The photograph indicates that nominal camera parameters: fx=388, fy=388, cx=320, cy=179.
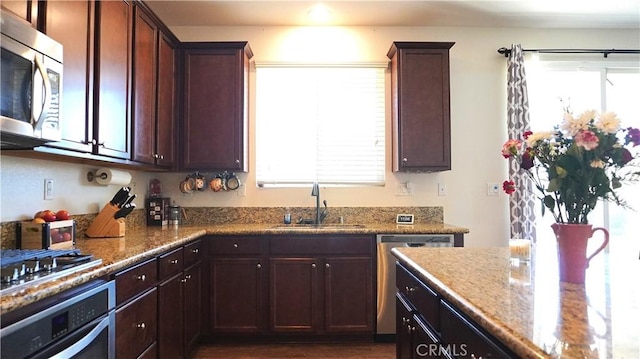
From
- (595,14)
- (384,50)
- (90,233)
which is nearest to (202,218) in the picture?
(90,233)

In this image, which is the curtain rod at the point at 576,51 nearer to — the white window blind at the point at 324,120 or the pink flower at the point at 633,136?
the white window blind at the point at 324,120

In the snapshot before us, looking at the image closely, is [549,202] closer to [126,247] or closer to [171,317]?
[126,247]

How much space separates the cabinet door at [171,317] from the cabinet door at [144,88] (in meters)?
0.89

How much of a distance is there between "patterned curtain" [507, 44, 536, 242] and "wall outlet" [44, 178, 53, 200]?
349cm

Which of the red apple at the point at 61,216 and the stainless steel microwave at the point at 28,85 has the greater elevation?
the stainless steel microwave at the point at 28,85

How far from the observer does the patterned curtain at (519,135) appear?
345cm

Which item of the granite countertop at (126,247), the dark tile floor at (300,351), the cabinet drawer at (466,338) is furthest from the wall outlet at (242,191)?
the cabinet drawer at (466,338)

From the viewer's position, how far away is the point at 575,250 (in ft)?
4.19

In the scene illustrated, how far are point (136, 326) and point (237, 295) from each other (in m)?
1.16

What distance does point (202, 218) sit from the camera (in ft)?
11.7

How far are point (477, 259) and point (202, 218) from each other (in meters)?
2.57

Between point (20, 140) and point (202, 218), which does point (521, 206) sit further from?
point (20, 140)

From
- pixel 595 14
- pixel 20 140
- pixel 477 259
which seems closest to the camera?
pixel 20 140

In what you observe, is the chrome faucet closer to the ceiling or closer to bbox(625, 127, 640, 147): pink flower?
the ceiling
